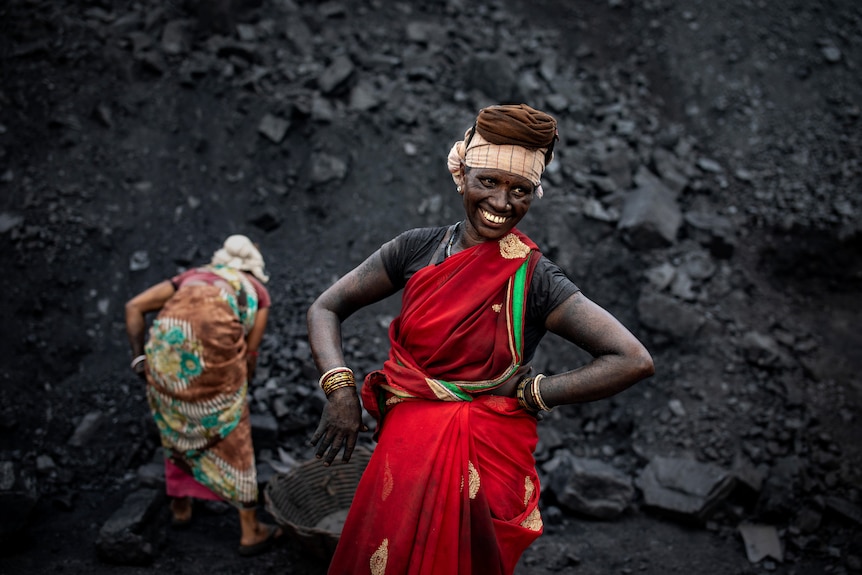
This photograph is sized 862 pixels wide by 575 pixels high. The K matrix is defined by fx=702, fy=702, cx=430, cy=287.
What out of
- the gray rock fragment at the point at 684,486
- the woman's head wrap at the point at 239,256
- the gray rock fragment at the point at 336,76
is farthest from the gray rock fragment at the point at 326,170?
the gray rock fragment at the point at 684,486

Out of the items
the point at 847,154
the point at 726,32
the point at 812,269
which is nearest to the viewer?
the point at 812,269

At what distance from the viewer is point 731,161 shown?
8.02 metres

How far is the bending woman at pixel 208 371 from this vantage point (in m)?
4.26

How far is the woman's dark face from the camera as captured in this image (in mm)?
2562

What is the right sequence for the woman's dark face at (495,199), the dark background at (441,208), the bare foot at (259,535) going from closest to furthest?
1. the woman's dark face at (495,199)
2. the bare foot at (259,535)
3. the dark background at (441,208)

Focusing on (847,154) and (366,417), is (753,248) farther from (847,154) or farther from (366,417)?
(366,417)

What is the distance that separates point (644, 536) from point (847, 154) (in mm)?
5291

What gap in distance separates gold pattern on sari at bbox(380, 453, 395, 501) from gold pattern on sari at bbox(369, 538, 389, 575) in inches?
5.9

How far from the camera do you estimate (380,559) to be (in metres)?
2.49

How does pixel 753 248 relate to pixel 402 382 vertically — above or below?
below

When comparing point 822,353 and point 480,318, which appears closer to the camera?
point 480,318

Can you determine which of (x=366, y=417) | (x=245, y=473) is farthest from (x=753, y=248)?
(x=245, y=473)

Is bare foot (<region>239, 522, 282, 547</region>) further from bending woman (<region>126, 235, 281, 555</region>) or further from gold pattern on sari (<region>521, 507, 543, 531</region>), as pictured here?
gold pattern on sari (<region>521, 507, 543, 531</region>)

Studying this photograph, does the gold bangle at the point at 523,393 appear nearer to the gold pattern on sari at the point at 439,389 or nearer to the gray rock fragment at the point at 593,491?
the gold pattern on sari at the point at 439,389
